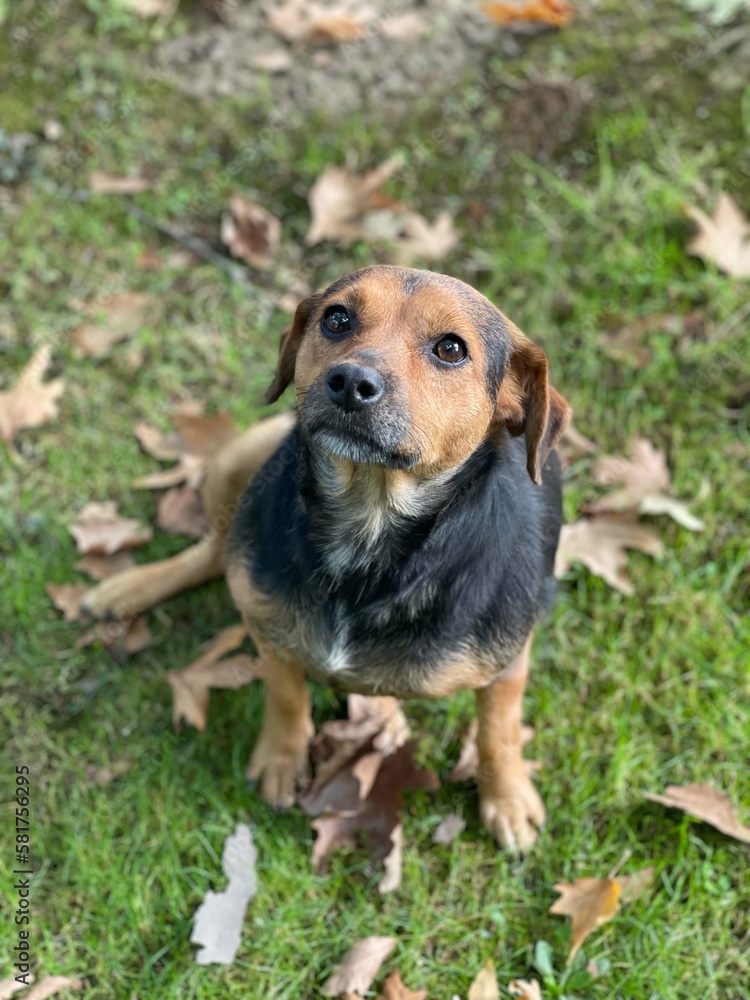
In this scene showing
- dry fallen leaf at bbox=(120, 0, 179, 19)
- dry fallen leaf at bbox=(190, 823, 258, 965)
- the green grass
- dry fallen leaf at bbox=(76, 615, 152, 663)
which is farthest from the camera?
dry fallen leaf at bbox=(120, 0, 179, 19)

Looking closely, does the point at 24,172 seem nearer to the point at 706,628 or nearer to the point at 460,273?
the point at 460,273

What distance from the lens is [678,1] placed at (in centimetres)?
566

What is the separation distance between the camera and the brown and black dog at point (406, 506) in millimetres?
2688

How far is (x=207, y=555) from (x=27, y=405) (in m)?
1.27

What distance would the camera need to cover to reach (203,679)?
3916 mm

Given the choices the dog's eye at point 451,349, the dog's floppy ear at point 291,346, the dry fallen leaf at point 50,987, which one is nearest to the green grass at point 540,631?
the dry fallen leaf at point 50,987

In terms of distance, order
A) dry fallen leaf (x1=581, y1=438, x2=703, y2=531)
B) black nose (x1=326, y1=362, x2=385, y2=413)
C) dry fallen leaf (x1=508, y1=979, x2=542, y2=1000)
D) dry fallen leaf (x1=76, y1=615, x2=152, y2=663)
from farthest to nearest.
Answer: dry fallen leaf (x1=581, y1=438, x2=703, y2=531) → dry fallen leaf (x1=76, y1=615, x2=152, y2=663) → dry fallen leaf (x1=508, y1=979, x2=542, y2=1000) → black nose (x1=326, y1=362, x2=385, y2=413)

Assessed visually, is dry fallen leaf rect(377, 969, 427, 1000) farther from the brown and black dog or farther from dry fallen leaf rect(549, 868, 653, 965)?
the brown and black dog

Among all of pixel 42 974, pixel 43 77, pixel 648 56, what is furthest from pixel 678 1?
pixel 42 974

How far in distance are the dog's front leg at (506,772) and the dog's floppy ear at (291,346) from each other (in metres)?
1.21

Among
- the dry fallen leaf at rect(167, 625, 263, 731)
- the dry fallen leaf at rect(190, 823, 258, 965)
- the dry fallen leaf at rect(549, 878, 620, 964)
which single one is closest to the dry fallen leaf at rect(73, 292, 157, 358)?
the dry fallen leaf at rect(167, 625, 263, 731)

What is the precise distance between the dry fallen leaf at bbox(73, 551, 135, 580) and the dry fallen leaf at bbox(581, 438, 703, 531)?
2.09 meters

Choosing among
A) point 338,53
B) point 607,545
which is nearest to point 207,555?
point 607,545

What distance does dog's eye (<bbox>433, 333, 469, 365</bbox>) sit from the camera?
8.99 feet
